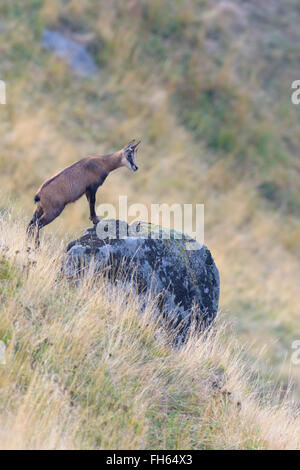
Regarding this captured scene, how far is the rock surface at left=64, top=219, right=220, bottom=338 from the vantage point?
6.52 metres

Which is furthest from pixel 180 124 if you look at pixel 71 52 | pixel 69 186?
pixel 69 186

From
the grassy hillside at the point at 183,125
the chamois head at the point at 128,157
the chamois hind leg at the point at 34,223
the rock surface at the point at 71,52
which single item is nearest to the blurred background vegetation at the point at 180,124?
the grassy hillside at the point at 183,125

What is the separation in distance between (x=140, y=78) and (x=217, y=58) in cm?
331

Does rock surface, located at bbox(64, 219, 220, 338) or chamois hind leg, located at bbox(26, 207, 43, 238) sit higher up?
chamois hind leg, located at bbox(26, 207, 43, 238)

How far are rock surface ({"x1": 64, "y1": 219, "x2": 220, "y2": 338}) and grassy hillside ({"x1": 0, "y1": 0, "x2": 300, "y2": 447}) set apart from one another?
5.19m

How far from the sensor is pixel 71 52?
18234 mm

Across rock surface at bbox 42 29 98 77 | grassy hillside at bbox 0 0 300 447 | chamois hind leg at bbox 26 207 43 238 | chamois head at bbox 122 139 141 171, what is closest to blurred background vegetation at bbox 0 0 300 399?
grassy hillside at bbox 0 0 300 447

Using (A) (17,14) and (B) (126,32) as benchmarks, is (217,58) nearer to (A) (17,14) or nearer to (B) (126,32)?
(B) (126,32)

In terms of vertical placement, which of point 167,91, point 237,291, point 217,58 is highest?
point 217,58

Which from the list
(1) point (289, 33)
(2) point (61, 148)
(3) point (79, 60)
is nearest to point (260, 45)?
(1) point (289, 33)

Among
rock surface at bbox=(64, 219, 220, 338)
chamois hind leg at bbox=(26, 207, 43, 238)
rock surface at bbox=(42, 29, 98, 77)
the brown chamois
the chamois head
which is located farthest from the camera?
rock surface at bbox=(42, 29, 98, 77)

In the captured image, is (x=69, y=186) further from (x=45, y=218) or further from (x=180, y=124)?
(x=180, y=124)

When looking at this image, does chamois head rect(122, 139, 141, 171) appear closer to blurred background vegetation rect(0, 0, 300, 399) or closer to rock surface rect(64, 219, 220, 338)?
rock surface rect(64, 219, 220, 338)

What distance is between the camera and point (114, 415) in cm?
493
